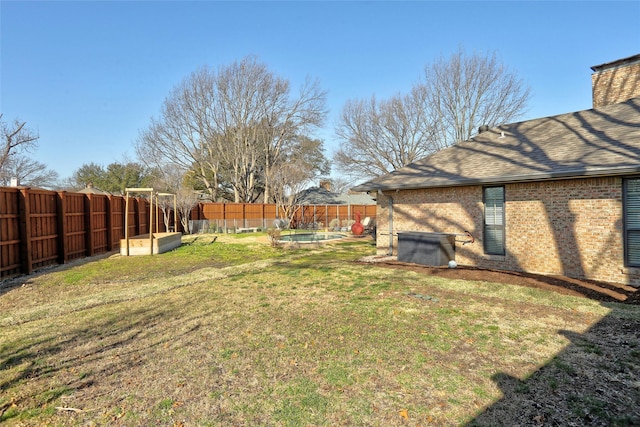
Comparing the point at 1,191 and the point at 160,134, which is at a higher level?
Result: the point at 160,134

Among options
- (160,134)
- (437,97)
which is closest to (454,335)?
(437,97)

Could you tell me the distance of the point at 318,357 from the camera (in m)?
3.90

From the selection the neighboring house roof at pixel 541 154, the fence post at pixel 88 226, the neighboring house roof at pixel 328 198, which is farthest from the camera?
the neighboring house roof at pixel 328 198

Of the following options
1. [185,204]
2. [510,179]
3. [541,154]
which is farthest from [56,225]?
[541,154]

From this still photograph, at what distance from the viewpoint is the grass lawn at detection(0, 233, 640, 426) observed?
2877mm

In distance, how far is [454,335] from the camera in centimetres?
450

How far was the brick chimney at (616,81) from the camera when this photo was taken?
38.5 ft

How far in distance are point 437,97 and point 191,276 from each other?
91.9 ft

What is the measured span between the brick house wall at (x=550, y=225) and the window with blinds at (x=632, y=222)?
3.8 inches

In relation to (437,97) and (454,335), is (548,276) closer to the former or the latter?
(454,335)

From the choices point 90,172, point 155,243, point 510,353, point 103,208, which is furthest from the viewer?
point 90,172

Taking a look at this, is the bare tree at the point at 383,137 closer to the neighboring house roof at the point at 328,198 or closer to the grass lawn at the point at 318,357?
the neighboring house roof at the point at 328,198

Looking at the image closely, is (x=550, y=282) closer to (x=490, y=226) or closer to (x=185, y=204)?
(x=490, y=226)

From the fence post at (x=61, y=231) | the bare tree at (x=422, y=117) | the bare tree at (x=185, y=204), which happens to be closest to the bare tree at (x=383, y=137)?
the bare tree at (x=422, y=117)
